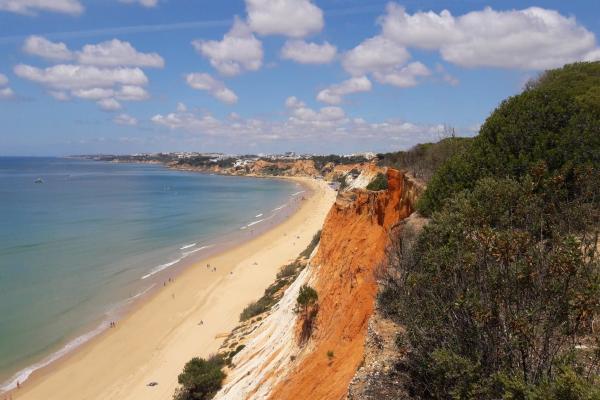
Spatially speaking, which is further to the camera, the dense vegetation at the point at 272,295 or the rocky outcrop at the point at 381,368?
the dense vegetation at the point at 272,295

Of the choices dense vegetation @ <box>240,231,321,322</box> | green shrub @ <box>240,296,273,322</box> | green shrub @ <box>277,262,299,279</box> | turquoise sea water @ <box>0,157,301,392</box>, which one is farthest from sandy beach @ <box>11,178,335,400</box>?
turquoise sea water @ <box>0,157,301,392</box>

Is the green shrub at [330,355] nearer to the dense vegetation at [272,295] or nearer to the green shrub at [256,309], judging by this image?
the dense vegetation at [272,295]

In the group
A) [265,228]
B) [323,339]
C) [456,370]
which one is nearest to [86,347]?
[323,339]

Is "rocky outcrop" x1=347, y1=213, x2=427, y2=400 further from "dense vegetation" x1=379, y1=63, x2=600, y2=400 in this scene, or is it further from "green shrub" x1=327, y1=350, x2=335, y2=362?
"green shrub" x1=327, y1=350, x2=335, y2=362

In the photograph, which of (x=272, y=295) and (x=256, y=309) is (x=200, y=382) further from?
(x=272, y=295)

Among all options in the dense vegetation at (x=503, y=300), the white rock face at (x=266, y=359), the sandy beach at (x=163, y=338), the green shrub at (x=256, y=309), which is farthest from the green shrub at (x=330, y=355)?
the green shrub at (x=256, y=309)

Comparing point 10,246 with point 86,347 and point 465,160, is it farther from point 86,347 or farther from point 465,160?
point 465,160
